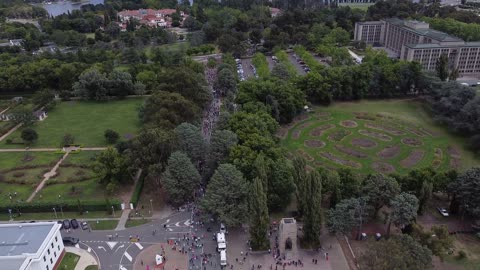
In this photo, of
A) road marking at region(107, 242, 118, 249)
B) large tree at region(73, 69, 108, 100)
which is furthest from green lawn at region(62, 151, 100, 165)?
large tree at region(73, 69, 108, 100)

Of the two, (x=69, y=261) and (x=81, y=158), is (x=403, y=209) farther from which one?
(x=81, y=158)

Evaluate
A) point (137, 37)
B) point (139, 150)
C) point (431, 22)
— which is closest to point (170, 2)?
point (137, 37)

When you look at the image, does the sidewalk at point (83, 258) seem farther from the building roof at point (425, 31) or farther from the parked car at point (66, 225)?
the building roof at point (425, 31)

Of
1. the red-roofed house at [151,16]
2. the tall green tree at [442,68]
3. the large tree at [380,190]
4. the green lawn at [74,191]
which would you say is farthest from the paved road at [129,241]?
the red-roofed house at [151,16]

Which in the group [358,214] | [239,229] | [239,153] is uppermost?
[239,153]

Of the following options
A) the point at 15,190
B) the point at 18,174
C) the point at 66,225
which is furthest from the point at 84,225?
the point at 18,174

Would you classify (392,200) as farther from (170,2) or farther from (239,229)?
(170,2)
